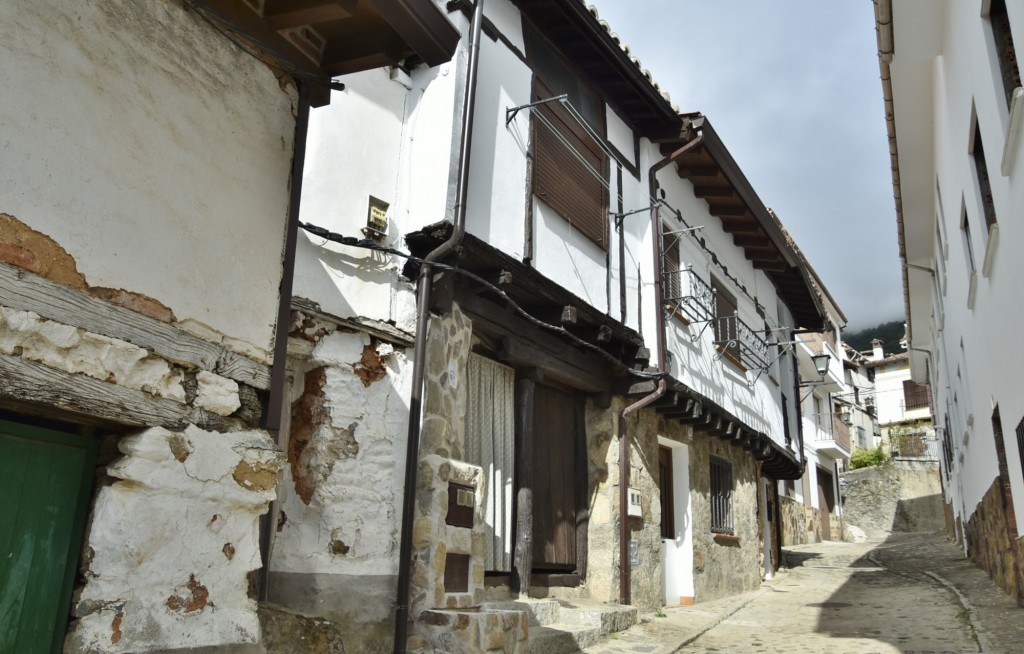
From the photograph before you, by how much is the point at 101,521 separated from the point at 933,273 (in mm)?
14419

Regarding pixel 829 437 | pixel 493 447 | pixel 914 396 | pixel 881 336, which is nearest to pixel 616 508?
pixel 493 447

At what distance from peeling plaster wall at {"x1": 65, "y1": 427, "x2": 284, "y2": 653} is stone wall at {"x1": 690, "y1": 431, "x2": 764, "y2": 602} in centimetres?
770

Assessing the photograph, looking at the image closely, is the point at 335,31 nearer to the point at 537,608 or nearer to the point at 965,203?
Result: the point at 537,608

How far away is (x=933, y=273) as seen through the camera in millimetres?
14203

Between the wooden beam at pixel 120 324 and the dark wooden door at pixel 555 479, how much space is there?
14.6 feet

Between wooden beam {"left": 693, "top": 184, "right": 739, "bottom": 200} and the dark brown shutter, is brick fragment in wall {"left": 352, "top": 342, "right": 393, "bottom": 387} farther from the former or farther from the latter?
wooden beam {"left": 693, "top": 184, "right": 739, "bottom": 200}

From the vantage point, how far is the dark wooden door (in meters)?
7.75

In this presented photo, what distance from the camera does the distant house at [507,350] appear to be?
5457mm

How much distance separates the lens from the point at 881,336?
54812 millimetres

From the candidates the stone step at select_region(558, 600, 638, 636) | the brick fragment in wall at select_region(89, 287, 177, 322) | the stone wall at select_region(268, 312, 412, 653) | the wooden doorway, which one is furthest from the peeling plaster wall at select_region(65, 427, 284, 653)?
the wooden doorway

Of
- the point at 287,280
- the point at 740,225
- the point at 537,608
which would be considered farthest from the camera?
the point at 740,225

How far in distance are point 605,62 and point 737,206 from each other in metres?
4.13

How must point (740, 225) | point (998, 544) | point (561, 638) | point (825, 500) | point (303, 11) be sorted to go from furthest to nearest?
point (825, 500)
point (740, 225)
point (998, 544)
point (561, 638)
point (303, 11)

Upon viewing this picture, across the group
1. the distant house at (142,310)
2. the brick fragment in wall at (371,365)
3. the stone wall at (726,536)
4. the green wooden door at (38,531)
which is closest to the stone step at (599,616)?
the stone wall at (726,536)
